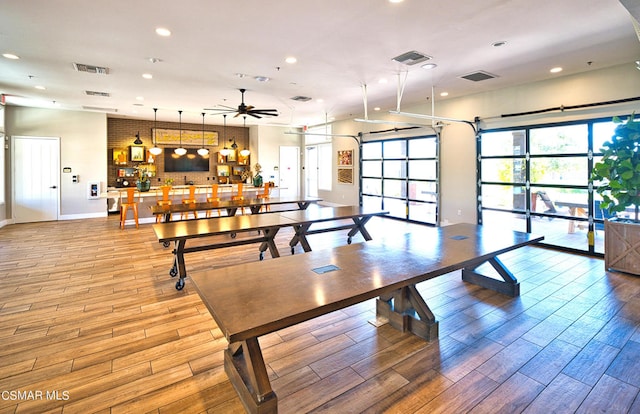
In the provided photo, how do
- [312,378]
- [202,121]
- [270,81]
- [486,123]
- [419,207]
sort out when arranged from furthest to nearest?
[202,121] < [419,207] < [486,123] < [270,81] < [312,378]

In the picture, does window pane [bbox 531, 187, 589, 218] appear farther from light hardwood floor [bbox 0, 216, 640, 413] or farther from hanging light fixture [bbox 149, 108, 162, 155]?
hanging light fixture [bbox 149, 108, 162, 155]

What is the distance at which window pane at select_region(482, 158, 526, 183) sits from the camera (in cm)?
Answer: 631

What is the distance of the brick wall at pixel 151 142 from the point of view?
10.3 m

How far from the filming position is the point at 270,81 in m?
5.99

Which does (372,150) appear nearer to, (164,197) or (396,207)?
(396,207)

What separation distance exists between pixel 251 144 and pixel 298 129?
187cm

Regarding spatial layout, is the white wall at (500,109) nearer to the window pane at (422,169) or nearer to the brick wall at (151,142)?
the window pane at (422,169)

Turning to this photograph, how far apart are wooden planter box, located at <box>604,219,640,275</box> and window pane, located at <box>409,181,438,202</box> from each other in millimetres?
3622

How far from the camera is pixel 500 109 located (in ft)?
21.1

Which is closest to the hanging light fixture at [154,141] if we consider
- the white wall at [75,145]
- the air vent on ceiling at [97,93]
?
the white wall at [75,145]

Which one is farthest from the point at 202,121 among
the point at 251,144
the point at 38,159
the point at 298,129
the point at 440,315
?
the point at 440,315

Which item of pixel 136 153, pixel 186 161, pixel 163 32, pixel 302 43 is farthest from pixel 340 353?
pixel 186 161

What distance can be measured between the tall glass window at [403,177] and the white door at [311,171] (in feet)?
9.16

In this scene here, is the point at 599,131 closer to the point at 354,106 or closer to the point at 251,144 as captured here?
the point at 354,106
